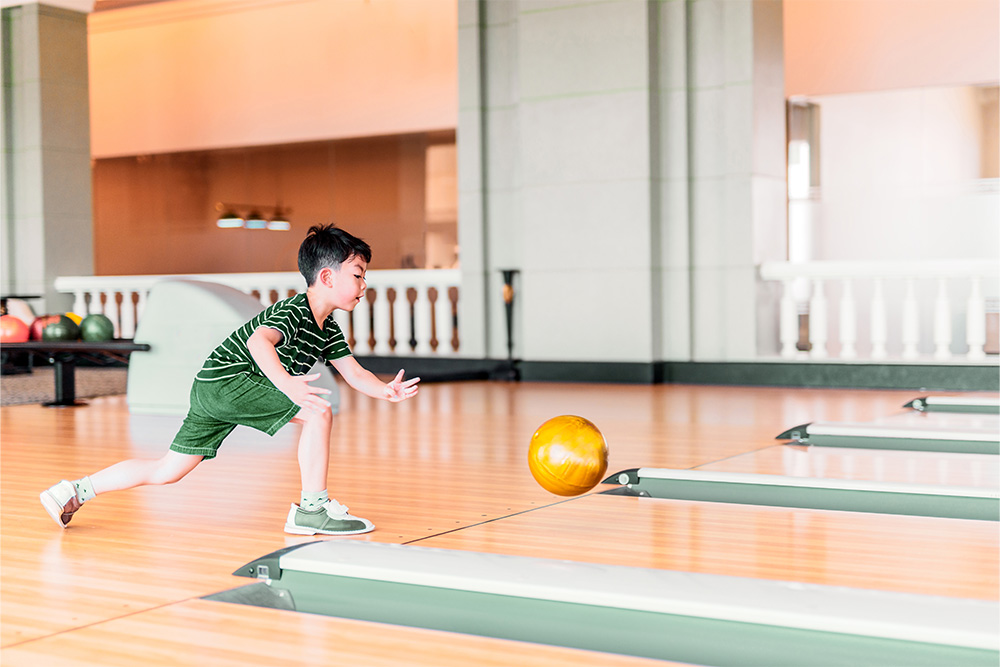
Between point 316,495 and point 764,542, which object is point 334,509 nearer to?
point 316,495

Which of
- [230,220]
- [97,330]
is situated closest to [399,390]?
[97,330]

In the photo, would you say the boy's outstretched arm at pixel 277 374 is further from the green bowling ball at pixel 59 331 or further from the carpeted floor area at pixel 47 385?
the carpeted floor area at pixel 47 385

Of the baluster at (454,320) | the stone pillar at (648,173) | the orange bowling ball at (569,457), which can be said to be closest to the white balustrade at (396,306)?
the baluster at (454,320)

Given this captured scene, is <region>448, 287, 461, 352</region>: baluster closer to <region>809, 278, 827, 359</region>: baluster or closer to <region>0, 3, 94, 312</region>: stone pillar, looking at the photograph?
<region>809, 278, 827, 359</region>: baluster

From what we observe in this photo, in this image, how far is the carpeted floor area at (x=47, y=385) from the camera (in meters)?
8.38

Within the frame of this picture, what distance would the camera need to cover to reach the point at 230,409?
3.24m

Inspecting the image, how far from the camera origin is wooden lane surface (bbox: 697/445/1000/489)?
4244 millimetres

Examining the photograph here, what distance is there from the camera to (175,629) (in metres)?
2.31

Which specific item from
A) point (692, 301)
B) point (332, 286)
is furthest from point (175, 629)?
point (692, 301)

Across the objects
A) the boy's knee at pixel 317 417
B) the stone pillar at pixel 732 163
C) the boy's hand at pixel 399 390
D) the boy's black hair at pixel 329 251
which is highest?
the stone pillar at pixel 732 163

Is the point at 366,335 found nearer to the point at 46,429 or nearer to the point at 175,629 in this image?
the point at 46,429

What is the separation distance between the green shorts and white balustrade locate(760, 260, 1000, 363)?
624 cm

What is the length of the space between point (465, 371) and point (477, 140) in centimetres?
202

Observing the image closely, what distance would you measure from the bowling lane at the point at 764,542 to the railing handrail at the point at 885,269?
5.31m
